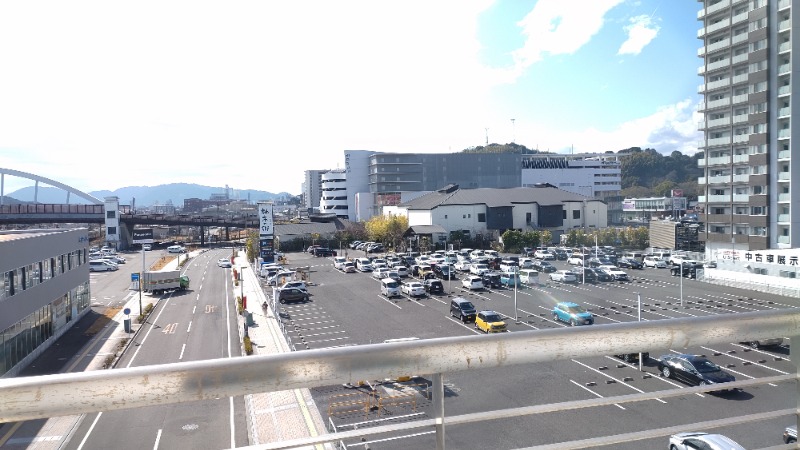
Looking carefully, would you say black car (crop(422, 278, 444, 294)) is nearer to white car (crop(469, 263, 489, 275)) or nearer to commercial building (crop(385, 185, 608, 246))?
white car (crop(469, 263, 489, 275))

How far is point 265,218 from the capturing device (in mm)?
18891

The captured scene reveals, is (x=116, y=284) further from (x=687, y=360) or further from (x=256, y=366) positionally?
(x=256, y=366)

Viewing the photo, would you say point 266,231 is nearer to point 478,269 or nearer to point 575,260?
point 478,269

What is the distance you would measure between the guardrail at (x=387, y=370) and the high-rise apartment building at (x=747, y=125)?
22075mm

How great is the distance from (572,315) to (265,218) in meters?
11.4

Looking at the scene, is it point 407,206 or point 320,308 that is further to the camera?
point 407,206

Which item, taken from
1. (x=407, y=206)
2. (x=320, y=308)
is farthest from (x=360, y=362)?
Result: (x=407, y=206)

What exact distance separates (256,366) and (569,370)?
691 cm

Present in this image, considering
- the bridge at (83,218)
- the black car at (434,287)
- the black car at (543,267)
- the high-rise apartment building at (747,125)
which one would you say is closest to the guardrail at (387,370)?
the black car at (434,287)

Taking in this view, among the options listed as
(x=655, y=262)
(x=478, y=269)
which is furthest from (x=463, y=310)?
(x=655, y=262)

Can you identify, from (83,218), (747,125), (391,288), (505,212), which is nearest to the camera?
(391,288)

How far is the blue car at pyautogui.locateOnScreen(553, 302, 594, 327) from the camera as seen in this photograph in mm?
11227

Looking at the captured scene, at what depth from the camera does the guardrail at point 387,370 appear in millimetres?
704

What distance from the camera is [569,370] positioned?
7.00 m
